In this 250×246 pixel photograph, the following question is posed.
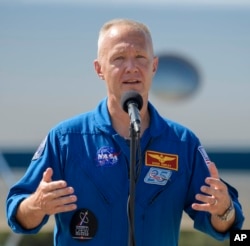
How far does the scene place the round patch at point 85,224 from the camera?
2.15 metres

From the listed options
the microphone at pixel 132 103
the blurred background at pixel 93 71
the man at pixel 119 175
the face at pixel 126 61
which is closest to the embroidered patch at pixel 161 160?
the man at pixel 119 175

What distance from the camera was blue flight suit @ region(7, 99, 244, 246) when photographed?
215cm

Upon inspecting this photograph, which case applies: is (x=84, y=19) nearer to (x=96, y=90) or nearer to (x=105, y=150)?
(x=96, y=90)

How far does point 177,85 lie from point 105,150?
6.43 ft

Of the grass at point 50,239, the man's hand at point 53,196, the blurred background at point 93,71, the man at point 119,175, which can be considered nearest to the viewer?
the man's hand at point 53,196

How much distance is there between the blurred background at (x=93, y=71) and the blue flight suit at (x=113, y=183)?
1.72m

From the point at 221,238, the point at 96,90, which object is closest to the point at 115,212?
the point at 221,238

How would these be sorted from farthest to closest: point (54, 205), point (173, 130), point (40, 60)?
point (40, 60) → point (173, 130) → point (54, 205)

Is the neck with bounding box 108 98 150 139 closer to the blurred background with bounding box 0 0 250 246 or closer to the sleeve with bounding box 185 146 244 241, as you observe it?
the sleeve with bounding box 185 146 244 241

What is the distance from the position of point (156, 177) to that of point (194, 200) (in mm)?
133

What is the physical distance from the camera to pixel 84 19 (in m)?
3.97

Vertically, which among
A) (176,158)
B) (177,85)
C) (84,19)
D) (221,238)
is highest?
(84,19)

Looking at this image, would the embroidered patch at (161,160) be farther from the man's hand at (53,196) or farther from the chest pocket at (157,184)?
the man's hand at (53,196)

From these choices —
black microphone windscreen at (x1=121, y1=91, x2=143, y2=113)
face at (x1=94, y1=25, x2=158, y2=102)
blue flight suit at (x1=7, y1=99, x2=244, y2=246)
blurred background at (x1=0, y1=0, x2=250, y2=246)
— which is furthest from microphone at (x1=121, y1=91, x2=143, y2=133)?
blurred background at (x1=0, y1=0, x2=250, y2=246)
